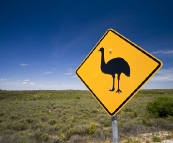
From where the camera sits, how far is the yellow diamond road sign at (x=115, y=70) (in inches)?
65.2

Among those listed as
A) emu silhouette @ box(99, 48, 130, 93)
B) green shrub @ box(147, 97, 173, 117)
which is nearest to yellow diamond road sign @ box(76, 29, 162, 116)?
emu silhouette @ box(99, 48, 130, 93)

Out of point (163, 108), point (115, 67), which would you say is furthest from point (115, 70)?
point (163, 108)

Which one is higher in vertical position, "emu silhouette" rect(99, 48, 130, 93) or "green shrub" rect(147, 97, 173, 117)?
"emu silhouette" rect(99, 48, 130, 93)

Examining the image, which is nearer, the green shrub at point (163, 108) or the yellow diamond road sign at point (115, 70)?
the yellow diamond road sign at point (115, 70)

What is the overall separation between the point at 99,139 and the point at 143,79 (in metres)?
6.14

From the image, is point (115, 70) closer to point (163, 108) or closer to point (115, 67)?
point (115, 67)

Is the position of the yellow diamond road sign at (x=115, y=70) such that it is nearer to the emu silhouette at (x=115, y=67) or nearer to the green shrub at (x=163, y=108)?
the emu silhouette at (x=115, y=67)

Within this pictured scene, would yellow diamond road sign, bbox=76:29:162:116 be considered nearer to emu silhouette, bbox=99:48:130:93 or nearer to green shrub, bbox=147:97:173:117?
emu silhouette, bbox=99:48:130:93

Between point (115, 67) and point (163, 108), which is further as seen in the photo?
point (163, 108)

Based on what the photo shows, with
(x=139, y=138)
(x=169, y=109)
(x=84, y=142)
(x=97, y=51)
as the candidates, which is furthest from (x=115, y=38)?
(x=169, y=109)

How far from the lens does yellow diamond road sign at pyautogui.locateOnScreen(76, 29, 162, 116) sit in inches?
65.2

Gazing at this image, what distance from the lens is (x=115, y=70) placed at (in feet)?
6.14

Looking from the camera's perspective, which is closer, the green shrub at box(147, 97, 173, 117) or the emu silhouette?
the emu silhouette

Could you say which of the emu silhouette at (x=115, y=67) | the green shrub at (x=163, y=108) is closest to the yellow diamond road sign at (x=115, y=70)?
the emu silhouette at (x=115, y=67)
